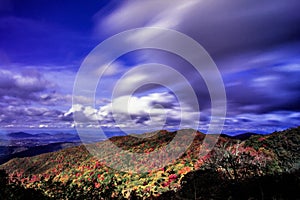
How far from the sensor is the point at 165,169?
21.1m

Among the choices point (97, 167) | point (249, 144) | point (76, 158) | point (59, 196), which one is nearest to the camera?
point (59, 196)

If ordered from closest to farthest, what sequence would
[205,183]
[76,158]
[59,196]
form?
[59,196] → [205,183] → [76,158]

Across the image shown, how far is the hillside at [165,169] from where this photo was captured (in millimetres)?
9148

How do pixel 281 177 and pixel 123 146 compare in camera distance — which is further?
pixel 123 146

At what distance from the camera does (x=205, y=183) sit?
11188 millimetres

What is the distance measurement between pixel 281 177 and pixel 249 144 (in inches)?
531

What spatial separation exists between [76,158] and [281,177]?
26.2 metres

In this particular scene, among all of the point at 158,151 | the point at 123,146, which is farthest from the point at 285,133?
the point at 123,146

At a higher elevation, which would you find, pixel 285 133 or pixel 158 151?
pixel 285 133

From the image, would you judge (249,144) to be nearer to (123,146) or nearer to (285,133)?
(285,133)

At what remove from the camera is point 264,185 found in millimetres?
9156

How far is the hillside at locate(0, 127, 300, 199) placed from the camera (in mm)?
9148

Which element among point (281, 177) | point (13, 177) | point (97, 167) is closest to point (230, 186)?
point (281, 177)

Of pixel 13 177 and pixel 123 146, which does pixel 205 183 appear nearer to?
pixel 13 177
